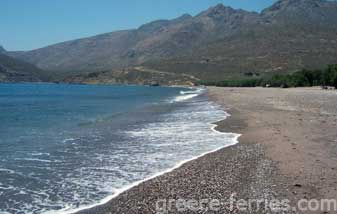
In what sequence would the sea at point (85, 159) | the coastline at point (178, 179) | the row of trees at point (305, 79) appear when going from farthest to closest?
the row of trees at point (305, 79), the sea at point (85, 159), the coastline at point (178, 179)

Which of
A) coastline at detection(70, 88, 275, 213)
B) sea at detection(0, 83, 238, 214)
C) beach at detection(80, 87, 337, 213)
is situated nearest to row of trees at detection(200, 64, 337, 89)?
sea at detection(0, 83, 238, 214)

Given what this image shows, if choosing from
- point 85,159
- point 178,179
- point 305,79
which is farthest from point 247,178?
point 305,79

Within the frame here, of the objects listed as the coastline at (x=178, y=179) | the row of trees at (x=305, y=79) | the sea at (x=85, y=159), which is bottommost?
the sea at (x=85, y=159)

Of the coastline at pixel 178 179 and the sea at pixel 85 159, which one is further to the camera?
the sea at pixel 85 159

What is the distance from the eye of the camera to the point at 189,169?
1619 centimetres

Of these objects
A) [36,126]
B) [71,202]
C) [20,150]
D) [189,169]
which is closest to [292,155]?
[189,169]

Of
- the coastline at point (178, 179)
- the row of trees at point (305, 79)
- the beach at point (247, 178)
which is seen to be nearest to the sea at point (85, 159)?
the coastline at point (178, 179)

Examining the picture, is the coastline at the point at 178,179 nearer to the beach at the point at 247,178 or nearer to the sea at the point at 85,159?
the beach at the point at 247,178

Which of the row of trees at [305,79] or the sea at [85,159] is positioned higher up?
the row of trees at [305,79]

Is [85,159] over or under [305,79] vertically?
under

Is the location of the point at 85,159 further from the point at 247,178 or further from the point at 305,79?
the point at 305,79

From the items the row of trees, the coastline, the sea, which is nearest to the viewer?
the coastline

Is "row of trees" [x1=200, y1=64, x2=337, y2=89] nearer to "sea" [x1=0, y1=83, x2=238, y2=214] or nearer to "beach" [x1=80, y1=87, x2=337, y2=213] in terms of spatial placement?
"sea" [x1=0, y1=83, x2=238, y2=214]

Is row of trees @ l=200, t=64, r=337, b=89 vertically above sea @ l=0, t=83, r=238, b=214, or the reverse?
row of trees @ l=200, t=64, r=337, b=89
